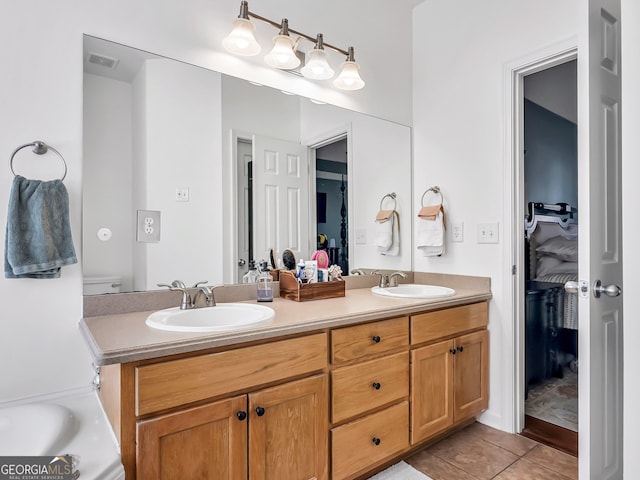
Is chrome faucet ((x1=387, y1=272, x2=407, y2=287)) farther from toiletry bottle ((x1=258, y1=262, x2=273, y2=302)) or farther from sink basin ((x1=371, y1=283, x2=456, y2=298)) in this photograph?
toiletry bottle ((x1=258, y1=262, x2=273, y2=302))

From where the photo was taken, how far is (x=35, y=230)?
1352 mm

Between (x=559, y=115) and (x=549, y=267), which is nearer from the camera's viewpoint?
(x=549, y=267)

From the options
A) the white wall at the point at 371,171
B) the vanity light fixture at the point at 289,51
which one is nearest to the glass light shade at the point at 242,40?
the vanity light fixture at the point at 289,51

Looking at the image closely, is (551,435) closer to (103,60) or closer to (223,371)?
(223,371)

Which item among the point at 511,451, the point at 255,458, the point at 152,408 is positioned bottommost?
the point at 511,451

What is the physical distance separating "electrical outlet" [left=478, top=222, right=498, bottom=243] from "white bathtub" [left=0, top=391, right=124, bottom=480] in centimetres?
206

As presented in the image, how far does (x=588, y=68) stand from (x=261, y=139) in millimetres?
1423

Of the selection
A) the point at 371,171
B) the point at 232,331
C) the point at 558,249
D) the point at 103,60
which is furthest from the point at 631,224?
the point at 558,249

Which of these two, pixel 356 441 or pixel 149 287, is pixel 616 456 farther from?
pixel 149 287

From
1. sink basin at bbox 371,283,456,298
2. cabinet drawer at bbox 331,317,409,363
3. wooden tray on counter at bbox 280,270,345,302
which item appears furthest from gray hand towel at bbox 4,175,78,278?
sink basin at bbox 371,283,456,298

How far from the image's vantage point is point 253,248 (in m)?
1.98

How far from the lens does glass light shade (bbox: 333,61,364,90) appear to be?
7.29 ft

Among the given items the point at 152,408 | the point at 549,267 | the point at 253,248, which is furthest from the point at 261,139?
the point at 549,267

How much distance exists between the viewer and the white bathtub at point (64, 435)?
1001mm
